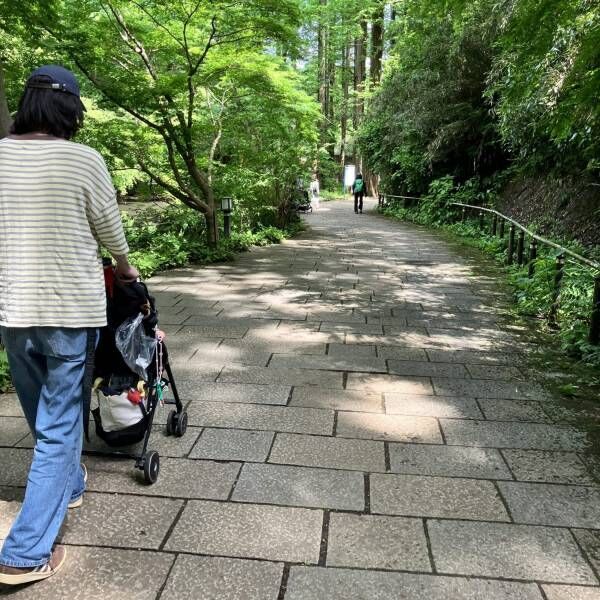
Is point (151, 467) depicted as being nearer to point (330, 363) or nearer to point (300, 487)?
point (300, 487)

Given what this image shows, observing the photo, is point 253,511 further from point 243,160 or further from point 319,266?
point 243,160

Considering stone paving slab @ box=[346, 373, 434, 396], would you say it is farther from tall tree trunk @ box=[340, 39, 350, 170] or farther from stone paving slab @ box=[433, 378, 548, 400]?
tall tree trunk @ box=[340, 39, 350, 170]

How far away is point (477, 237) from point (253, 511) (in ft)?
38.2

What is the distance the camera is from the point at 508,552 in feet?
7.68

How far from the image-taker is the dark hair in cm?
208

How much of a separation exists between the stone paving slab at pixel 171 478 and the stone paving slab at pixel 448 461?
0.90 m

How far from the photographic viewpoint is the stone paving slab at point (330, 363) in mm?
4566

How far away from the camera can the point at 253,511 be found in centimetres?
259

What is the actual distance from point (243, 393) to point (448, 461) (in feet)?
4.98

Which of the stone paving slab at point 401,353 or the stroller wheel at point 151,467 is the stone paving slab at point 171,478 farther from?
the stone paving slab at point 401,353

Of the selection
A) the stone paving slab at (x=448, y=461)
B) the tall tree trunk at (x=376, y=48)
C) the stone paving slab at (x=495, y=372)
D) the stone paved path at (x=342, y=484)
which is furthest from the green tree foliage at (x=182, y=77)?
the tall tree trunk at (x=376, y=48)

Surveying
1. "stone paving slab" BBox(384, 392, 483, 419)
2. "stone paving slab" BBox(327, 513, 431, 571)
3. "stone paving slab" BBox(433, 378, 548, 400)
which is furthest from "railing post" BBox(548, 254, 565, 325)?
"stone paving slab" BBox(327, 513, 431, 571)

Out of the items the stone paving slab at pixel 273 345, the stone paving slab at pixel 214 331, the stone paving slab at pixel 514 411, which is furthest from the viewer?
the stone paving slab at pixel 214 331

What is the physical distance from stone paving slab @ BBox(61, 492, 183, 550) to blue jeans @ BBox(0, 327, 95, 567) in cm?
26
